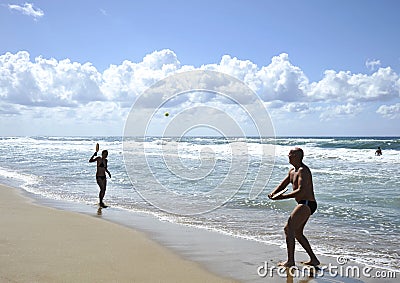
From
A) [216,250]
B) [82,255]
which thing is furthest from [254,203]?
[82,255]

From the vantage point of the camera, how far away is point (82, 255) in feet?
19.7

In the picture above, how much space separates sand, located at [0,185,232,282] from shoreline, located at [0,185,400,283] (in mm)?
198

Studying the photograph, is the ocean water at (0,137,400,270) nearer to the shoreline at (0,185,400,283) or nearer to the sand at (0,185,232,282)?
the shoreline at (0,185,400,283)

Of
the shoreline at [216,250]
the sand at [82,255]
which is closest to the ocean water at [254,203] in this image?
the shoreline at [216,250]

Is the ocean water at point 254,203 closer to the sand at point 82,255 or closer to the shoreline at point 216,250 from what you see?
the shoreline at point 216,250

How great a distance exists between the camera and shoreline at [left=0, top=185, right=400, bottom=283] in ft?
18.4

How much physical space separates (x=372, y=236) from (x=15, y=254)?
6517mm

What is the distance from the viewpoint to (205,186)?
16.4 m

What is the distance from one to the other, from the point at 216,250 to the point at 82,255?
2.21 m

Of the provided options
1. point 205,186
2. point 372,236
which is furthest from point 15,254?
point 205,186

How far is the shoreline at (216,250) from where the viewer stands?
18.4ft

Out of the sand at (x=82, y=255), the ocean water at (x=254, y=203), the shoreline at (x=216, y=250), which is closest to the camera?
the sand at (x=82, y=255)

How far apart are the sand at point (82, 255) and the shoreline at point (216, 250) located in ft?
0.65

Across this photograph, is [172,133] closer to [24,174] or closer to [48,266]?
[48,266]
